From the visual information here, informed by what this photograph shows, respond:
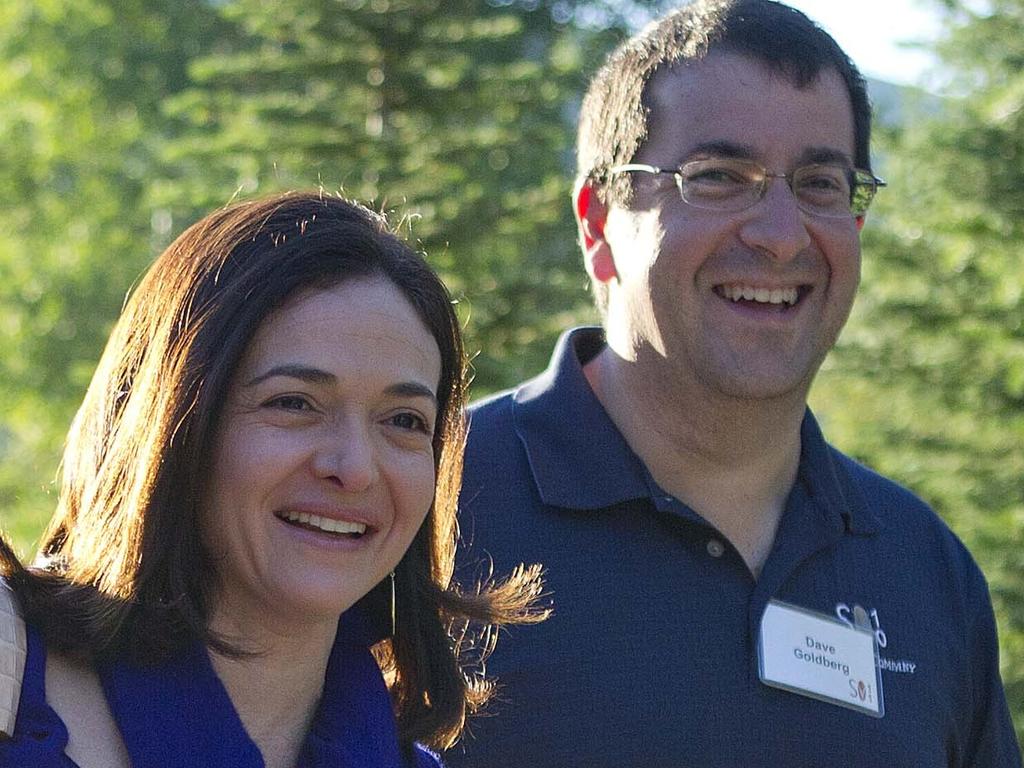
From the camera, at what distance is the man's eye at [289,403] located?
214 centimetres

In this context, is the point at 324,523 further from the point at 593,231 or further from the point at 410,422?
the point at 593,231

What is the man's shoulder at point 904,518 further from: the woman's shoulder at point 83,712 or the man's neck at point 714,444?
the woman's shoulder at point 83,712

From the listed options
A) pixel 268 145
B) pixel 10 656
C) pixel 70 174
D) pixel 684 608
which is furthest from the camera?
pixel 70 174

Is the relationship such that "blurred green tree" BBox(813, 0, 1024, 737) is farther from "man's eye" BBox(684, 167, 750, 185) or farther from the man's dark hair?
"man's eye" BBox(684, 167, 750, 185)

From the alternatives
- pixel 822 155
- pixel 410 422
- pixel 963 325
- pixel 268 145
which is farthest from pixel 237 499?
pixel 268 145

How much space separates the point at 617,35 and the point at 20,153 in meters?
6.72

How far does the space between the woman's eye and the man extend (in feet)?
2.56

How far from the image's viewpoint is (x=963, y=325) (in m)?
7.92

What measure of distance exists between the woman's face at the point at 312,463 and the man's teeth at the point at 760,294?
45.2 inches

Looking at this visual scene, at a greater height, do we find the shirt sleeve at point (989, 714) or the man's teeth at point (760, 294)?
the man's teeth at point (760, 294)

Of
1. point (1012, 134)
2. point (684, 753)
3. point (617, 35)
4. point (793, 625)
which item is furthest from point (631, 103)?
point (617, 35)

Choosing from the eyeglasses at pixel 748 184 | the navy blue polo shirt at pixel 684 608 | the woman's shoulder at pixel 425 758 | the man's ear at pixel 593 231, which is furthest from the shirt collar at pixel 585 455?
the woman's shoulder at pixel 425 758

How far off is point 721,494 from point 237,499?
1415 mm

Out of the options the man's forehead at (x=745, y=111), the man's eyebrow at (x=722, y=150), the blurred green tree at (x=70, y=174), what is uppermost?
the man's forehead at (x=745, y=111)
